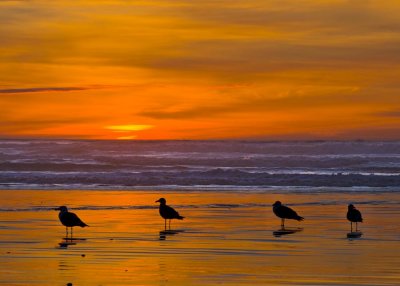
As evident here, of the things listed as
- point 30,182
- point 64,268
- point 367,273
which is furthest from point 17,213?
point 30,182

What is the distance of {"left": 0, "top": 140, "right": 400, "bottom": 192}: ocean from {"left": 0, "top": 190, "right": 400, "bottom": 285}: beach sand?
1015 cm

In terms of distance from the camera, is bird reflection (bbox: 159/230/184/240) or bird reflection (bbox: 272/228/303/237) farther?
bird reflection (bbox: 272/228/303/237)

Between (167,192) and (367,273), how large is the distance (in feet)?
65.0

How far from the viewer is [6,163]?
50.8 meters

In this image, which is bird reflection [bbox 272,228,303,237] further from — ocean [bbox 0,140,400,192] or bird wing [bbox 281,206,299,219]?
ocean [bbox 0,140,400,192]

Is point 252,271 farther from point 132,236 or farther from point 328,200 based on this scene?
point 328,200

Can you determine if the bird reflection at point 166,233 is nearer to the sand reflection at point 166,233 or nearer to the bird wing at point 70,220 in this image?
the sand reflection at point 166,233

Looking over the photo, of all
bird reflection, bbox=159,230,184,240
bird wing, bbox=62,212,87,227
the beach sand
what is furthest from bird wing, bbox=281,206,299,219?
bird wing, bbox=62,212,87,227

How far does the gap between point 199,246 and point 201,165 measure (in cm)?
3705

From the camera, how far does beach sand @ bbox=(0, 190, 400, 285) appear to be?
39.3 ft

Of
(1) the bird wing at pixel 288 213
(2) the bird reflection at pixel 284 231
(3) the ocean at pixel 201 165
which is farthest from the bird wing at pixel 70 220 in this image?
(3) the ocean at pixel 201 165

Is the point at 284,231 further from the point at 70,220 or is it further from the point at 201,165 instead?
the point at 201,165

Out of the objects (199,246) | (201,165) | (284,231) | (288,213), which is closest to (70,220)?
(199,246)

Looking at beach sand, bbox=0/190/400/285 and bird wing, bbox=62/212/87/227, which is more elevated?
bird wing, bbox=62/212/87/227
